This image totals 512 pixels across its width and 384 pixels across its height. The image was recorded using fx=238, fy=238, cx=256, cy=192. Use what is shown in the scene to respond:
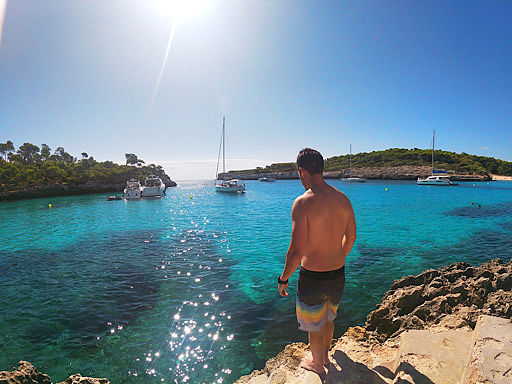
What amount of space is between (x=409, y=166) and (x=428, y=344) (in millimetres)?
123293

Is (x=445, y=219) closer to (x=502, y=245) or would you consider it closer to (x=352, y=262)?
(x=502, y=245)

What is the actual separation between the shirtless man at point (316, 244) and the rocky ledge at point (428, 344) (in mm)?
859

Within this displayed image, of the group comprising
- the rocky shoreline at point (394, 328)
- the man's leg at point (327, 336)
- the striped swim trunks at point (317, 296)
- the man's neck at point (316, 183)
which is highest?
the man's neck at point (316, 183)

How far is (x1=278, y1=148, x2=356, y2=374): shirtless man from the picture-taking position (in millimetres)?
2551

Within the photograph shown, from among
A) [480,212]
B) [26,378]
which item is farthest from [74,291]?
[480,212]

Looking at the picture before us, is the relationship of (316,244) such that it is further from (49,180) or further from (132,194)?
(49,180)

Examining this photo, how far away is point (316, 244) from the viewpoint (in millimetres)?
2607

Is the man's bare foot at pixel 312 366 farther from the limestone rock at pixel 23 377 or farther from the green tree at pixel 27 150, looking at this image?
the green tree at pixel 27 150

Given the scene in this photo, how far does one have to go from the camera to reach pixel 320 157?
108 inches

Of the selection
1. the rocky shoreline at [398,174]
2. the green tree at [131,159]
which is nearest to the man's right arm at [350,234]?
the rocky shoreline at [398,174]

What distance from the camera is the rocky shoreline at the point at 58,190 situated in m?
43.1

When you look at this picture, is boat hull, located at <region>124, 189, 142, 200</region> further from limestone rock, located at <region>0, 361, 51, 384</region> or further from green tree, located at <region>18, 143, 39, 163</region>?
green tree, located at <region>18, 143, 39, 163</region>

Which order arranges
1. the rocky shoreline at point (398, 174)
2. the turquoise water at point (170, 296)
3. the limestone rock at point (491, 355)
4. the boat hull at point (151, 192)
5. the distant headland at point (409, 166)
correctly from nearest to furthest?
the limestone rock at point (491, 355) → the turquoise water at point (170, 296) → the boat hull at point (151, 192) → the rocky shoreline at point (398, 174) → the distant headland at point (409, 166)

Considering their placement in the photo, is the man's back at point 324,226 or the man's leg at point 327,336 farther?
the man's leg at point 327,336
